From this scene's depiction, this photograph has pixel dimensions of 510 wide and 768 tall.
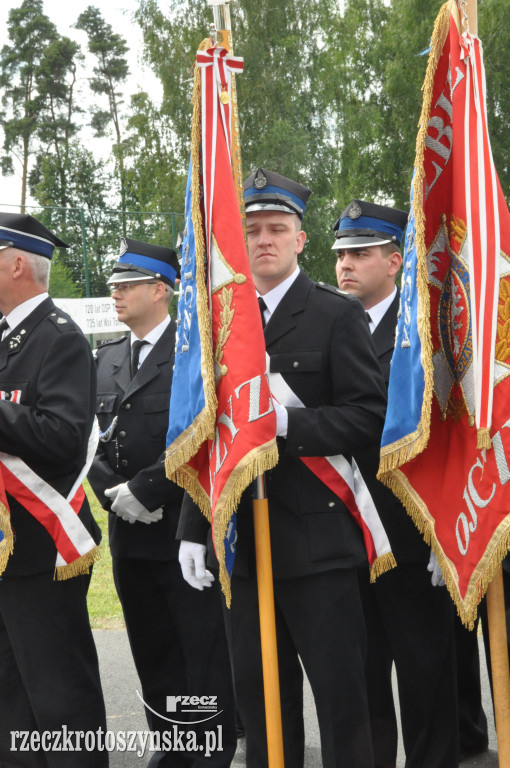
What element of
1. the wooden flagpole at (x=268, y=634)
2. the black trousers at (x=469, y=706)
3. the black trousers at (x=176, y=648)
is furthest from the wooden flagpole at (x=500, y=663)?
the black trousers at (x=176, y=648)

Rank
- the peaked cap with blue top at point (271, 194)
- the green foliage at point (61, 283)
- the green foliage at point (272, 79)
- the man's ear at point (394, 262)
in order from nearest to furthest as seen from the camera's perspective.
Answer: the peaked cap with blue top at point (271, 194) → the man's ear at point (394, 262) → the green foliage at point (61, 283) → the green foliage at point (272, 79)

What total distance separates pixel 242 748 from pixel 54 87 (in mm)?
34037

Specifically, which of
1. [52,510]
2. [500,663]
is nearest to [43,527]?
[52,510]

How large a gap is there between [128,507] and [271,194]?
1398mm

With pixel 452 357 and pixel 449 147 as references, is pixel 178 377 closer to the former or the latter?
pixel 452 357

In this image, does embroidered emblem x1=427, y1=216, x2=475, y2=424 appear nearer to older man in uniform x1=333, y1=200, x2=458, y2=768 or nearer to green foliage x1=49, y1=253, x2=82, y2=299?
older man in uniform x1=333, y1=200, x2=458, y2=768

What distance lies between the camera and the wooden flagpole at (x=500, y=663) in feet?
8.52

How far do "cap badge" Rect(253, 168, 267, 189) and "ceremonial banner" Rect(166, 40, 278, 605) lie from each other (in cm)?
22

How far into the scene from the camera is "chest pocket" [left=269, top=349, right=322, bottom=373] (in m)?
2.94

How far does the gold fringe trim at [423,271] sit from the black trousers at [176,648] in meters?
1.31

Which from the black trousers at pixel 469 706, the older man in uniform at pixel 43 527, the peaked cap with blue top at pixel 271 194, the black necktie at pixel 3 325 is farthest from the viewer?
the black trousers at pixel 469 706

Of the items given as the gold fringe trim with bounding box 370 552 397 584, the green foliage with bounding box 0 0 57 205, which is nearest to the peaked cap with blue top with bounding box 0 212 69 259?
the gold fringe trim with bounding box 370 552 397 584

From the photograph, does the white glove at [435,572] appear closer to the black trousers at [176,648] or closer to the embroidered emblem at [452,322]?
the embroidered emblem at [452,322]

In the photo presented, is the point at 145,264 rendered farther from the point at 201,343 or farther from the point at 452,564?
the point at 452,564
